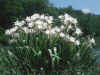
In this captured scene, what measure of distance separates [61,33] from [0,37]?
17483mm

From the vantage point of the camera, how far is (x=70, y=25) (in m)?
5.82

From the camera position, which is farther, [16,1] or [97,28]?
[97,28]

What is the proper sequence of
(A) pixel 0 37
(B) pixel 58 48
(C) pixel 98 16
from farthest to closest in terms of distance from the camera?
(C) pixel 98 16, (A) pixel 0 37, (B) pixel 58 48

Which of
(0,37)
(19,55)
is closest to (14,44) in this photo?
(19,55)

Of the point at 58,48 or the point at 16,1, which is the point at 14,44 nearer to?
the point at 58,48

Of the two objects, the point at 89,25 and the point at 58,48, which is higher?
the point at 89,25

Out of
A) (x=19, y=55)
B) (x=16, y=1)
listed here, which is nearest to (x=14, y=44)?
(x=19, y=55)

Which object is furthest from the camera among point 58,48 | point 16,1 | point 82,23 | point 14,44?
point 82,23

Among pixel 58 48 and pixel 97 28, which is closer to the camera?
pixel 58 48

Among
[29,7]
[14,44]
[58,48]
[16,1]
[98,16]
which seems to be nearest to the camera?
[58,48]

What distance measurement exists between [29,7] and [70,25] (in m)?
23.2

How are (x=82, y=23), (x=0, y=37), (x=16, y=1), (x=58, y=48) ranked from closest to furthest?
(x=58, y=48) < (x=0, y=37) < (x=16, y=1) < (x=82, y=23)

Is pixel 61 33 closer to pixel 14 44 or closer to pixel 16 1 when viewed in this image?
pixel 14 44

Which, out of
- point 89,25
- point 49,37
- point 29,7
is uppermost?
point 29,7
